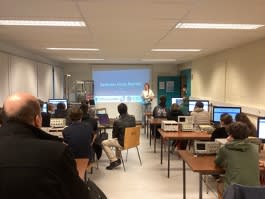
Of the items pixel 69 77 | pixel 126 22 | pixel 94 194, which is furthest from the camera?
pixel 69 77

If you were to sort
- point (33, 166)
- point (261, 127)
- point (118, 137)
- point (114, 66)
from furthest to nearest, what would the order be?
point (114, 66)
point (118, 137)
point (261, 127)
point (33, 166)

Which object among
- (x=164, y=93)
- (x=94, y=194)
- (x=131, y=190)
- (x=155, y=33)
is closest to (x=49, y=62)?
(x=164, y=93)

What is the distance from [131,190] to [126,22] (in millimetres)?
2454

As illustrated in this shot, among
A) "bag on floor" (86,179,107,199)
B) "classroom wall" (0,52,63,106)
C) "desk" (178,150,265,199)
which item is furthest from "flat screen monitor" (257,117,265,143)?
"classroom wall" (0,52,63,106)

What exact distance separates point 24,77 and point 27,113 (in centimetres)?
629

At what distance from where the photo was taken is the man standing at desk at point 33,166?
4.19ft

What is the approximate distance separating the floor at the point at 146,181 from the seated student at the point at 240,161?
4.72ft

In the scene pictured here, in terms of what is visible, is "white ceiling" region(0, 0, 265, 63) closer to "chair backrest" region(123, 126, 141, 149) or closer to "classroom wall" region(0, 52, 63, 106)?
"classroom wall" region(0, 52, 63, 106)

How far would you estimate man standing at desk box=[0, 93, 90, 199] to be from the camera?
4.19 ft

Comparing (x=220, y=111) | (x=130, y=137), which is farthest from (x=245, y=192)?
(x=220, y=111)

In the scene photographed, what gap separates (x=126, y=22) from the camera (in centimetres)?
414

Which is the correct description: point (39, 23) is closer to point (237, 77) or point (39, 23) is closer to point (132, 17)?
point (132, 17)

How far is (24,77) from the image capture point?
289 inches

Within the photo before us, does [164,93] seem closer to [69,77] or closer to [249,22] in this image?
[69,77]
